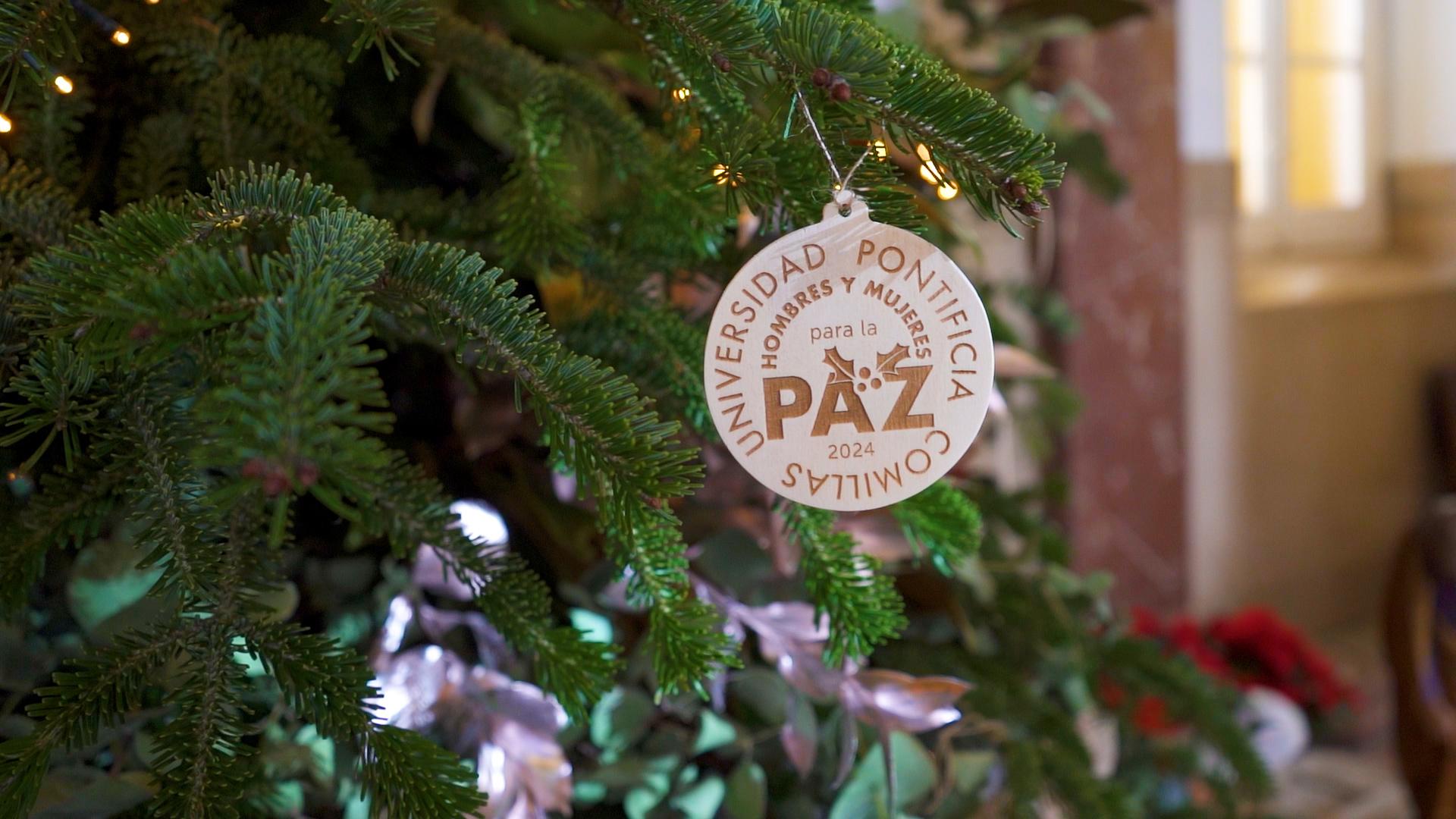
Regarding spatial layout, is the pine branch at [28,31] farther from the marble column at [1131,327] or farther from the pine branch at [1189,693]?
the marble column at [1131,327]

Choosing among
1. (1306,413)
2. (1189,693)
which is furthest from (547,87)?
(1306,413)

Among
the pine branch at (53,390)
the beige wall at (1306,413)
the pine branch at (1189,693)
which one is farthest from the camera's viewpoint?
the beige wall at (1306,413)

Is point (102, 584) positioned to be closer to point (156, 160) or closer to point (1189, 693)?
point (156, 160)

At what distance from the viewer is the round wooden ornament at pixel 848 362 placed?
1.01 feet

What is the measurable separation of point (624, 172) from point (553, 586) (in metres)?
0.19

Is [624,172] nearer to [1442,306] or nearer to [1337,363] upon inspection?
[1337,363]

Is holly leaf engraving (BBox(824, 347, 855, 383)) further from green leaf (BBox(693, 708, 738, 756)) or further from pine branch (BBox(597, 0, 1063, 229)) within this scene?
green leaf (BBox(693, 708, 738, 756))

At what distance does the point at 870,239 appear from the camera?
0.31m

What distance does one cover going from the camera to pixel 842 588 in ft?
1.17

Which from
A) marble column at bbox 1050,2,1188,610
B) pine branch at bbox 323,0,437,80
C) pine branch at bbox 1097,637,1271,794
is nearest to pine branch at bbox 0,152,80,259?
pine branch at bbox 323,0,437,80

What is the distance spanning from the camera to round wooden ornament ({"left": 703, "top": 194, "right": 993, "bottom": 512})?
0.31 meters

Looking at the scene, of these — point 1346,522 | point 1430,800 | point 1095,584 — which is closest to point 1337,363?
point 1346,522

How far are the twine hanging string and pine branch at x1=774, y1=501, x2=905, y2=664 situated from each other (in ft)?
0.35

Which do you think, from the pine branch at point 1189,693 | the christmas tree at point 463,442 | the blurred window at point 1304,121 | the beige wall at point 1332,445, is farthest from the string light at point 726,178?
the blurred window at point 1304,121
